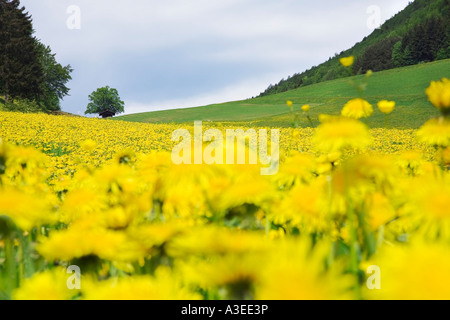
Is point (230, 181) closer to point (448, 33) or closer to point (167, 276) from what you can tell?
point (167, 276)

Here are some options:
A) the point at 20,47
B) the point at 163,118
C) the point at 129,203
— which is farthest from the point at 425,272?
the point at 163,118

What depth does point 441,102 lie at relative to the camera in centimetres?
108

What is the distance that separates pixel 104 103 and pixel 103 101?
376 mm

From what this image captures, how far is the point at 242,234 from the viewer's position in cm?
72

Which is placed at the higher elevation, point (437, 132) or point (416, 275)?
point (437, 132)

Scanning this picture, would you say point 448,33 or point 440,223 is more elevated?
point 448,33

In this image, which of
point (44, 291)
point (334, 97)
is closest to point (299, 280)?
point (44, 291)

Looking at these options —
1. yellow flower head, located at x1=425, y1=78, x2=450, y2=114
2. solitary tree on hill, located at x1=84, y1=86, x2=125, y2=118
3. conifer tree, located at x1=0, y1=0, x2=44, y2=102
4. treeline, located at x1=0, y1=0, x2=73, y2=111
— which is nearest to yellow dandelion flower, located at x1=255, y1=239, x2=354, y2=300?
yellow flower head, located at x1=425, y1=78, x2=450, y2=114

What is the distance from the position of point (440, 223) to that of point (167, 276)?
1.79 feet

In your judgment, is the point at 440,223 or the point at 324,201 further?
the point at 324,201

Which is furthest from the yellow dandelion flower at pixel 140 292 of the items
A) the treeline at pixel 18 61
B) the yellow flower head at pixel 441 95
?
the treeline at pixel 18 61

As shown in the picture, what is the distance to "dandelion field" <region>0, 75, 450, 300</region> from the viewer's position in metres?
0.53

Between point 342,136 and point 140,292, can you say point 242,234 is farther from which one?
point 342,136

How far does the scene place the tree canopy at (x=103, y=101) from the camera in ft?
186
